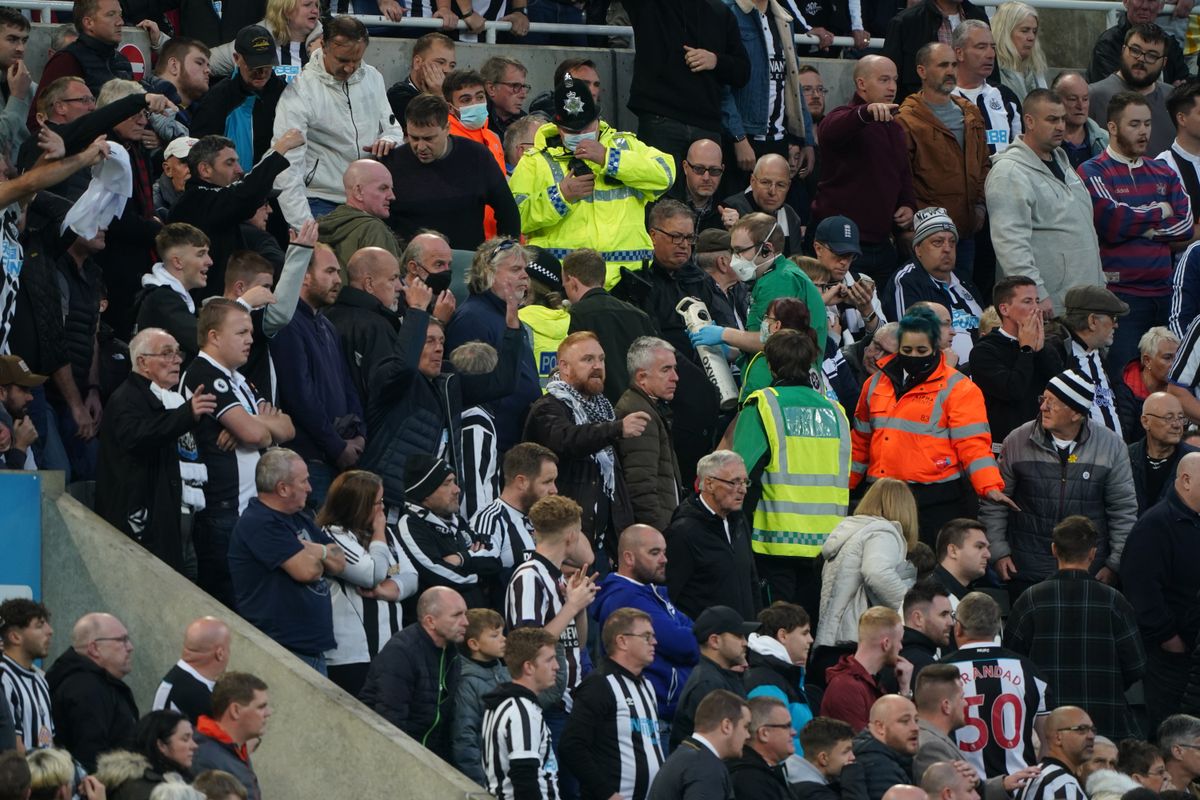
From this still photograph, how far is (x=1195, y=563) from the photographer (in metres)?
12.6

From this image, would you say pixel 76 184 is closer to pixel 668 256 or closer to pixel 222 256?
pixel 222 256

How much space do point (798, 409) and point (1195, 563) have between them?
232 centimetres

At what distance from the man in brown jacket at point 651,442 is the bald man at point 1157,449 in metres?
2.92

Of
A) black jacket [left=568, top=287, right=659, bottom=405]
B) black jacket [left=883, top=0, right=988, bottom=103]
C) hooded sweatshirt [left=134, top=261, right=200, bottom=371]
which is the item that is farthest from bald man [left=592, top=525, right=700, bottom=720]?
black jacket [left=883, top=0, right=988, bottom=103]

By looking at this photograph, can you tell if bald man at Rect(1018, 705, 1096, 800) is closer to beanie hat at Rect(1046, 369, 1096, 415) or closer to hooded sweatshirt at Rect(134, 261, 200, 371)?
beanie hat at Rect(1046, 369, 1096, 415)

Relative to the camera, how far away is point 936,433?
1292cm

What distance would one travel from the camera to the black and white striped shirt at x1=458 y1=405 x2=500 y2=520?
11633mm

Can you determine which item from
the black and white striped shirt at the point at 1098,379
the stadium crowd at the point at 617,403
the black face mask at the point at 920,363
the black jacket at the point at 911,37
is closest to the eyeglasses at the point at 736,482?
the stadium crowd at the point at 617,403

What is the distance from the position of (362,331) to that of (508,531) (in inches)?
56.5

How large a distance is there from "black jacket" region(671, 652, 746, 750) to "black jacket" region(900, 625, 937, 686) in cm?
118

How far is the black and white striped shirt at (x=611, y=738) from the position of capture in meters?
9.97

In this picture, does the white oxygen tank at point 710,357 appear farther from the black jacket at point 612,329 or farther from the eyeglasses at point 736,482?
the eyeglasses at point 736,482

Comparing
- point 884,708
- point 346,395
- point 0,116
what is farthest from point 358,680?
point 0,116

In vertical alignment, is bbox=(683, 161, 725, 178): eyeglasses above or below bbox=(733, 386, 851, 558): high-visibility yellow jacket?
above
